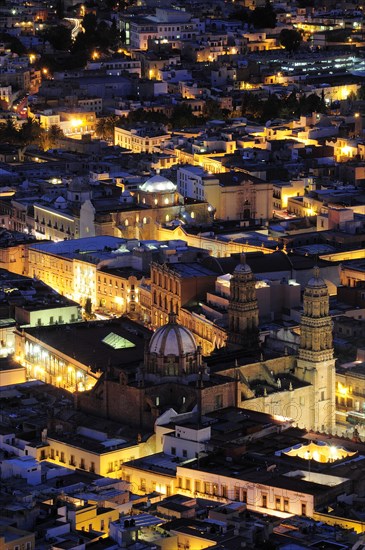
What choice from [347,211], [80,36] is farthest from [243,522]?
[80,36]

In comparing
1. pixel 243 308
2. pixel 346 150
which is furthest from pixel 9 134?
pixel 243 308

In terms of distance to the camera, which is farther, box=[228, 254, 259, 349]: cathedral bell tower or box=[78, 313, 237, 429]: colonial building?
box=[228, 254, 259, 349]: cathedral bell tower

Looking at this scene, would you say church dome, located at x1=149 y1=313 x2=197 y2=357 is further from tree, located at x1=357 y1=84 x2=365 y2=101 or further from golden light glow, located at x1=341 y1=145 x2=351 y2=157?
tree, located at x1=357 y1=84 x2=365 y2=101

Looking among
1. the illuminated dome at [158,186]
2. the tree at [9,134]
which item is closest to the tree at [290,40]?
the tree at [9,134]

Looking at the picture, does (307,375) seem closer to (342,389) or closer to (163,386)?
(342,389)

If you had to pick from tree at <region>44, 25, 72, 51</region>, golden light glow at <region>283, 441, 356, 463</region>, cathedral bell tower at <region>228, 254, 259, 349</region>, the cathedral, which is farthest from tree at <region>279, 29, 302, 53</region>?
golden light glow at <region>283, 441, 356, 463</region>

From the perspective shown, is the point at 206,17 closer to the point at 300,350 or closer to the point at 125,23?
the point at 125,23

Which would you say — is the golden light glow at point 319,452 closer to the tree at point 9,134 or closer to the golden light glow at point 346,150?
the golden light glow at point 346,150
